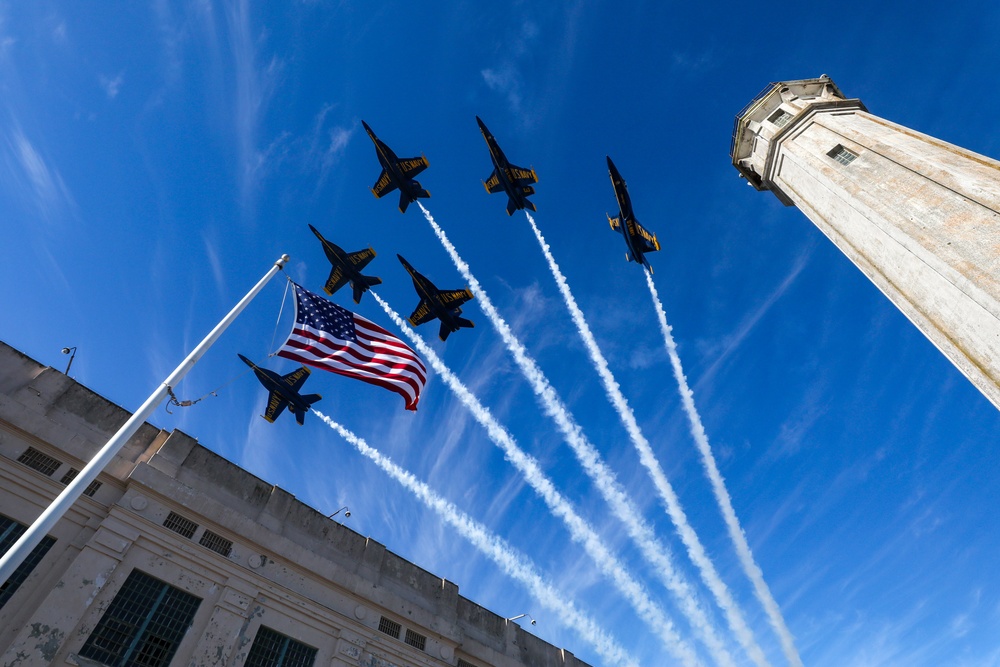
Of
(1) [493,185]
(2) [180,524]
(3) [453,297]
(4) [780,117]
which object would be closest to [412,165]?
(1) [493,185]

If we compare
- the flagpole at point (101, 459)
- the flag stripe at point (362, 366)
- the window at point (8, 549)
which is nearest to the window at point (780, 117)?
the flag stripe at point (362, 366)

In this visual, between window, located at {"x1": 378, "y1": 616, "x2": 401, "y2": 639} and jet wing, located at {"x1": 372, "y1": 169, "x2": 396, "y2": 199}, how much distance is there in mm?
A: 34006

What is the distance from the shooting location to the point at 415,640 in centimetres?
2195

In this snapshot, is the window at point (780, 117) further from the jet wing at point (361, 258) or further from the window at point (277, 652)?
the window at point (277, 652)

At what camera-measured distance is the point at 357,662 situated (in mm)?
19641

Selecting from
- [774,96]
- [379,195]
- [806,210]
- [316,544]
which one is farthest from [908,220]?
[379,195]

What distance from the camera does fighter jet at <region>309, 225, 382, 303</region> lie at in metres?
41.4

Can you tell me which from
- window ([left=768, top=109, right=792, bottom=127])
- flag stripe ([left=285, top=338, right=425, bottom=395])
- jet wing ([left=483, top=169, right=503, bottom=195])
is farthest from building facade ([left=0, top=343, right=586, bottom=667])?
window ([left=768, top=109, right=792, bottom=127])

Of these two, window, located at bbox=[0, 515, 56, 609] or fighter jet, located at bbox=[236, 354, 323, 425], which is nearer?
window, located at bbox=[0, 515, 56, 609]

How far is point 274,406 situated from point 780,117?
39.3m

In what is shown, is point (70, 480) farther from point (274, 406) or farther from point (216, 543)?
point (274, 406)

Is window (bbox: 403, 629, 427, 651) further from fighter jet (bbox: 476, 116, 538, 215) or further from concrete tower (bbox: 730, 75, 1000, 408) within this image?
fighter jet (bbox: 476, 116, 538, 215)

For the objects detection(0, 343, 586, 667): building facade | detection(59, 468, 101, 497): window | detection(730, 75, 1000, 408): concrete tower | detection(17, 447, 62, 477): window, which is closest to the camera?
detection(0, 343, 586, 667): building facade

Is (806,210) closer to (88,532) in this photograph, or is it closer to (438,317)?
(438,317)
